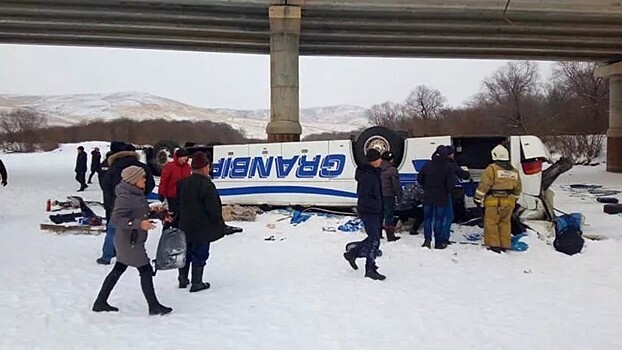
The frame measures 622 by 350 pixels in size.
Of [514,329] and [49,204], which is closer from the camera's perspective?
[514,329]

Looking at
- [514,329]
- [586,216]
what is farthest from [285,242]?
[586,216]

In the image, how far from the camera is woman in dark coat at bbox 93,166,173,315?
17.7 feet

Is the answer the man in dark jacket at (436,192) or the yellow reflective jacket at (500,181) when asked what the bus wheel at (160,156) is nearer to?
the man in dark jacket at (436,192)

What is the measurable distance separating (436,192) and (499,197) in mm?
926

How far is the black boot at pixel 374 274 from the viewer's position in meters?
6.98

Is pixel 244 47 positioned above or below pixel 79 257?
above

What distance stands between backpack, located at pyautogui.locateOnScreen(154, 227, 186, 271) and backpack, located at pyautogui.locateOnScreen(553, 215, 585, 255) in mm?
5639

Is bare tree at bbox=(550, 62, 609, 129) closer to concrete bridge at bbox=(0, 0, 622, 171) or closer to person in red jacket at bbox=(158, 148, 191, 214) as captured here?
concrete bridge at bbox=(0, 0, 622, 171)

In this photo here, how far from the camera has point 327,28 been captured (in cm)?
2159

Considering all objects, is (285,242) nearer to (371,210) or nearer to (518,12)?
(371,210)

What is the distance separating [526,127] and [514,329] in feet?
135

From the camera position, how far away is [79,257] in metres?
8.32

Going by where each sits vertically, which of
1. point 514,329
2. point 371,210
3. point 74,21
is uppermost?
point 74,21

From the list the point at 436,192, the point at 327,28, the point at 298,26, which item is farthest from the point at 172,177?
the point at 327,28
